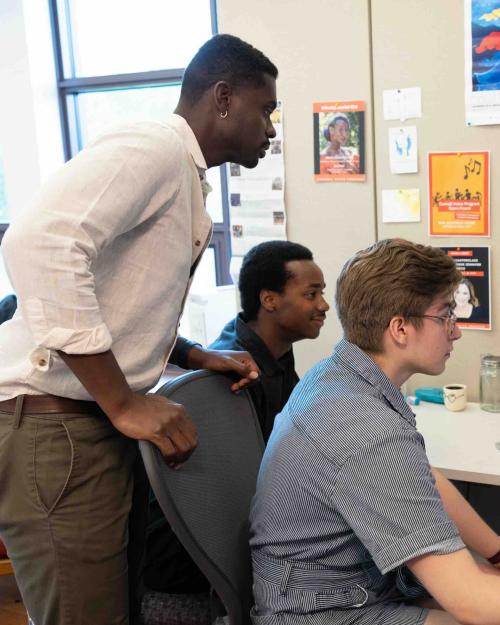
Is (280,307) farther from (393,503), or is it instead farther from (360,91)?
(393,503)

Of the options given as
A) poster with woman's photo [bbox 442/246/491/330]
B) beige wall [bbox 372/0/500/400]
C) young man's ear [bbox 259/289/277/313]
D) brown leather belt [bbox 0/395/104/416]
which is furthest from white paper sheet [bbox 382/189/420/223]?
brown leather belt [bbox 0/395/104/416]

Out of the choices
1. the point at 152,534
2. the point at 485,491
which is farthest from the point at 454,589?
the point at 485,491

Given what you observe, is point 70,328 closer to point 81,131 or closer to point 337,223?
point 337,223

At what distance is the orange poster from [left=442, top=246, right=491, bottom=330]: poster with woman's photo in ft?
0.18

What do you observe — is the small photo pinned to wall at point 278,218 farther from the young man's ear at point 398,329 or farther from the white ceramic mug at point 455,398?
the young man's ear at point 398,329

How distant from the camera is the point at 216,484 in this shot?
114cm

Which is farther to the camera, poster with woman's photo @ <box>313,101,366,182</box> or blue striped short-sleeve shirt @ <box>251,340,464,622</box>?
poster with woman's photo @ <box>313,101,366,182</box>

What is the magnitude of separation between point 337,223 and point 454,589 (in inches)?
56.3

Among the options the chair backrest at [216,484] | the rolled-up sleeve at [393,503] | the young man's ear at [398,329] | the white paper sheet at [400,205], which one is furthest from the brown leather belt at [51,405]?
the white paper sheet at [400,205]

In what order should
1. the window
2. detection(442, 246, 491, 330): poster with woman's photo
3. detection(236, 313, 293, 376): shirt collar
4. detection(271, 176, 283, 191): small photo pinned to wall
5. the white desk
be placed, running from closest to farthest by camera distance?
the white desk
detection(236, 313, 293, 376): shirt collar
detection(442, 246, 491, 330): poster with woman's photo
detection(271, 176, 283, 191): small photo pinned to wall
the window

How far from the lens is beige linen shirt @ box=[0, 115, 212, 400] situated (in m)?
0.93

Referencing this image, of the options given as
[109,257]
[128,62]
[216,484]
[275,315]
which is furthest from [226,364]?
[128,62]

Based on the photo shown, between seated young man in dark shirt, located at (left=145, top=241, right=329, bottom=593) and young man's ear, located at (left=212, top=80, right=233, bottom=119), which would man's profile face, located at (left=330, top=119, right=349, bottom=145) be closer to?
seated young man in dark shirt, located at (left=145, top=241, right=329, bottom=593)

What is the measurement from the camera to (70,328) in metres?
0.94
